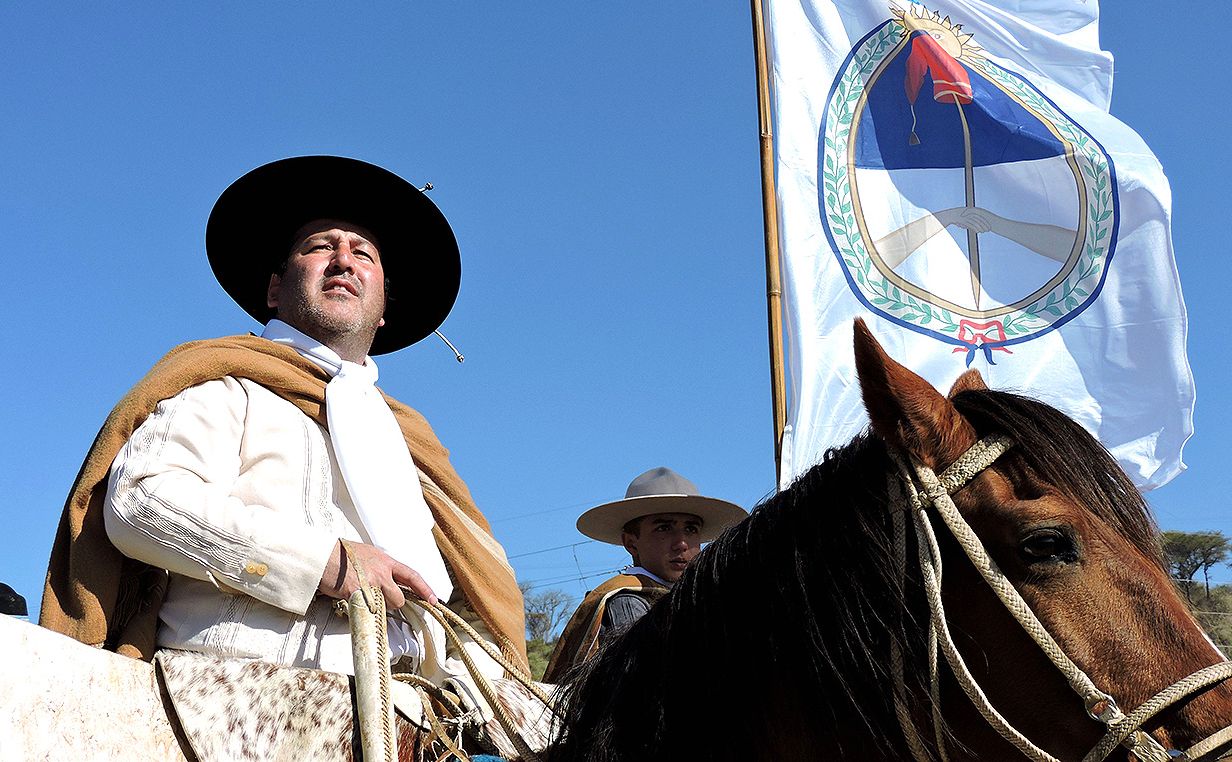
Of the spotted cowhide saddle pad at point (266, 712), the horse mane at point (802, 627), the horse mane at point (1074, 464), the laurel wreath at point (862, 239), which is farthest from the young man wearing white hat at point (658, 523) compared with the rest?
the horse mane at point (1074, 464)

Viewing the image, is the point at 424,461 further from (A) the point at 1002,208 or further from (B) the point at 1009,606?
(A) the point at 1002,208

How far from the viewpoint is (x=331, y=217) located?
367 centimetres

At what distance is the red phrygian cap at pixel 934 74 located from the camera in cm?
747

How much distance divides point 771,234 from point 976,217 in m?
1.59

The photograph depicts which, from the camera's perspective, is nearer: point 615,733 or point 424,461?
point 615,733

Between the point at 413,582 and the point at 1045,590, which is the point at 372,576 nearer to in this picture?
the point at 413,582

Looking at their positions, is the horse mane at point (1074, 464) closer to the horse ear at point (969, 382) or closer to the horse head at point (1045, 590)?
the horse head at point (1045, 590)

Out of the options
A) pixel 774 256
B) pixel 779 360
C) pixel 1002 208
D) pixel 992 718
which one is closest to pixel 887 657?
pixel 992 718

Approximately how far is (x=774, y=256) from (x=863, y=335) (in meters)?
4.83

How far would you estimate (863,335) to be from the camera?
6.46ft

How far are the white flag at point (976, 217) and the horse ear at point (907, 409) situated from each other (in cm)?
443

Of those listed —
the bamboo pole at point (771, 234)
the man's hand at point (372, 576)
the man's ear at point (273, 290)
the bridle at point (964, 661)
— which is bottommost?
the bridle at point (964, 661)

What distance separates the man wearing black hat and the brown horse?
786 mm

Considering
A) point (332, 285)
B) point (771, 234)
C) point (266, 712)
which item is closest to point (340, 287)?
point (332, 285)
